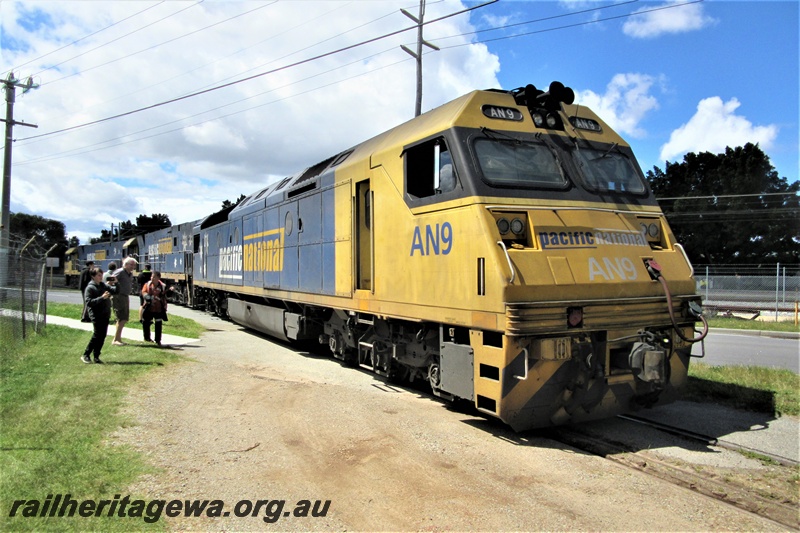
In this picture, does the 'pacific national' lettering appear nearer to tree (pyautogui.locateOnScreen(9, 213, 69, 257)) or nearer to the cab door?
the cab door

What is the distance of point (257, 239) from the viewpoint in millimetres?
13305

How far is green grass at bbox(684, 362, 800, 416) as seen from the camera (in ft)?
22.0

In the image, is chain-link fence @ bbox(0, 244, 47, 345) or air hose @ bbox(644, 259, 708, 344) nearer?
air hose @ bbox(644, 259, 708, 344)

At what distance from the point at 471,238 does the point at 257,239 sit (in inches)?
348

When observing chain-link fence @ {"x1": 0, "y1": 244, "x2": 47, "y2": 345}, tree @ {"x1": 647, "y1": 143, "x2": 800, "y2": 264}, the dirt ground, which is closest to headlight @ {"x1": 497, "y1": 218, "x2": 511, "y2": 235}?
the dirt ground

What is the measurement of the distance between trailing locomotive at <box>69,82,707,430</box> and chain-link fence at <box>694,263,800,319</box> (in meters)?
18.8

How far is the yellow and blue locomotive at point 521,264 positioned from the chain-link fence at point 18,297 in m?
6.82

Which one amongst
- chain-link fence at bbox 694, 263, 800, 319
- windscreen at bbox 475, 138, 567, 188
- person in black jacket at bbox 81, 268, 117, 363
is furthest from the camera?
chain-link fence at bbox 694, 263, 800, 319

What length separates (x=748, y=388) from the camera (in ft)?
24.1

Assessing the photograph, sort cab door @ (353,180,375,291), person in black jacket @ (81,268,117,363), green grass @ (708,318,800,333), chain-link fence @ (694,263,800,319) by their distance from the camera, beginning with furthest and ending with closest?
chain-link fence @ (694,263,800,319)
green grass @ (708,318,800,333)
person in black jacket @ (81,268,117,363)
cab door @ (353,180,375,291)

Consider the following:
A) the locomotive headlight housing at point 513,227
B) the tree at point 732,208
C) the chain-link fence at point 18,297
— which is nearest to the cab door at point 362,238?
the locomotive headlight housing at point 513,227

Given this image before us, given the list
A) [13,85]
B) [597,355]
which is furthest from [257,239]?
[13,85]

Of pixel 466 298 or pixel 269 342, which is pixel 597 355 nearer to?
pixel 466 298

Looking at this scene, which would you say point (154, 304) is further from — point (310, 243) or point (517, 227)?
point (517, 227)
